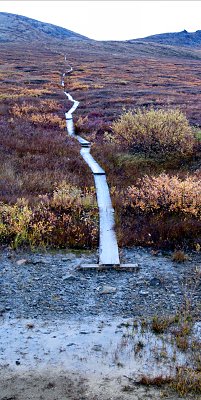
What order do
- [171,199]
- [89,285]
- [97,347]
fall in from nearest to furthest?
[97,347], [89,285], [171,199]

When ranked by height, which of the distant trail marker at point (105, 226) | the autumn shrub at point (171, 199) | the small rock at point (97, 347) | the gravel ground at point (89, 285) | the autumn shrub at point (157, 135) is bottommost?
the small rock at point (97, 347)

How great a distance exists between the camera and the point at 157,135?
18.1 meters

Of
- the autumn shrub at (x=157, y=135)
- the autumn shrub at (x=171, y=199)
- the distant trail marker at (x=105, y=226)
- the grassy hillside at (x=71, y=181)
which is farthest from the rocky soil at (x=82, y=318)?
the autumn shrub at (x=157, y=135)

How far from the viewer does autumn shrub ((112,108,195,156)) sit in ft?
58.6

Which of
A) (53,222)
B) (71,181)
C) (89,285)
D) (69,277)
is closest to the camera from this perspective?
(89,285)

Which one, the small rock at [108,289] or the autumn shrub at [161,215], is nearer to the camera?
the small rock at [108,289]

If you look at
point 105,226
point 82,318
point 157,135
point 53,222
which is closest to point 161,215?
point 105,226

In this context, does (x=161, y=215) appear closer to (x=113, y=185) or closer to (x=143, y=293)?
(x=113, y=185)

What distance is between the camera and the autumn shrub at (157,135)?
17.9 metres

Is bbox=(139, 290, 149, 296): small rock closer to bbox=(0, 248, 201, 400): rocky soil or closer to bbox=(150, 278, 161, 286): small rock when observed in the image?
bbox=(0, 248, 201, 400): rocky soil

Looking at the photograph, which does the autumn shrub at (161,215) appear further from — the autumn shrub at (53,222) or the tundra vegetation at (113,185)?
the autumn shrub at (53,222)

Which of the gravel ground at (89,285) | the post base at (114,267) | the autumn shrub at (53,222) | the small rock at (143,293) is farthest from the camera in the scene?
the autumn shrub at (53,222)

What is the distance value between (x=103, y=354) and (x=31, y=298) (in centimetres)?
206

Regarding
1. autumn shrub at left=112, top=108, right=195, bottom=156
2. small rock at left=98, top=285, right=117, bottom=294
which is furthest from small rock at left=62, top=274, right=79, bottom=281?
autumn shrub at left=112, top=108, right=195, bottom=156
